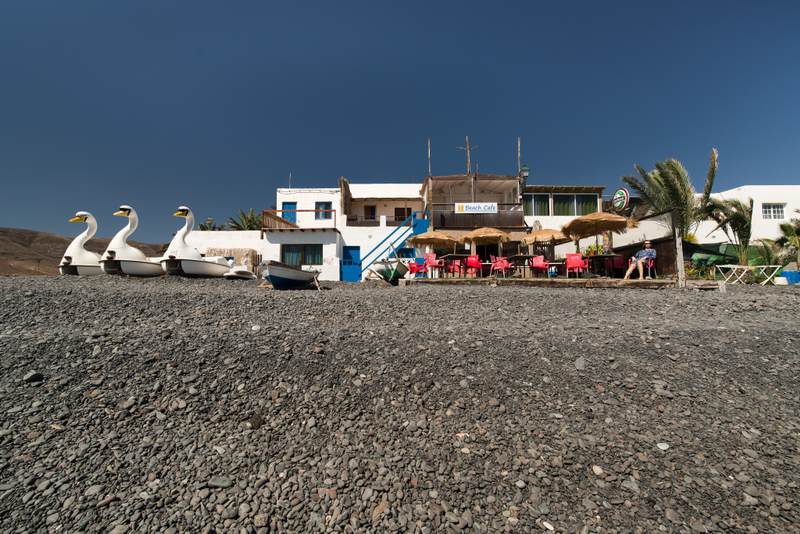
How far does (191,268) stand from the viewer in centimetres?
1218

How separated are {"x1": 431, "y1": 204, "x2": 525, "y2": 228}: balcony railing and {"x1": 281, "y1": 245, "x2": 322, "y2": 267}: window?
6967 mm

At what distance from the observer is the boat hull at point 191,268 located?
12.0 metres

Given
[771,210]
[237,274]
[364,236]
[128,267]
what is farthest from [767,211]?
[128,267]

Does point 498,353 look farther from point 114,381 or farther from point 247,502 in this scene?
point 114,381

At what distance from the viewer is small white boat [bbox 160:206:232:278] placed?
1204cm

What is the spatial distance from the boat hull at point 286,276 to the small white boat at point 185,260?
401 cm

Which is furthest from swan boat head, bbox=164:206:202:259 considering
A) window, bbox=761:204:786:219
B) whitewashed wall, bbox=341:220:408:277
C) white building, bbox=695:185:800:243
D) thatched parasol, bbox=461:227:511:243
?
window, bbox=761:204:786:219

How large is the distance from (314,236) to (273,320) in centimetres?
1310

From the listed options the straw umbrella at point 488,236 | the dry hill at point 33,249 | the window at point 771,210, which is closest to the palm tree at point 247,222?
the dry hill at point 33,249

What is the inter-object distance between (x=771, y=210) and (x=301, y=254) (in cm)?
3053

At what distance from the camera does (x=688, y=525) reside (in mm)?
2076

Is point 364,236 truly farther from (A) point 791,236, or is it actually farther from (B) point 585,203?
(A) point 791,236

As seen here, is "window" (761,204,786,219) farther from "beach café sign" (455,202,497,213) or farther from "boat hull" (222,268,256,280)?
"boat hull" (222,268,256,280)

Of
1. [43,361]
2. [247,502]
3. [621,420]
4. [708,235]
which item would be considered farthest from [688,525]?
[708,235]
